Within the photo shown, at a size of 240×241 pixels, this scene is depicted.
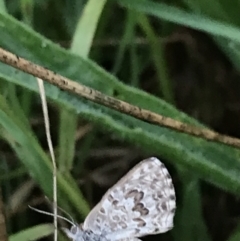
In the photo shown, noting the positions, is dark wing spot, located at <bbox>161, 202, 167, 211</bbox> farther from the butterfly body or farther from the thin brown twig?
the thin brown twig

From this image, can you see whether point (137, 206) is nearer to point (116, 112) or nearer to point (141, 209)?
point (141, 209)

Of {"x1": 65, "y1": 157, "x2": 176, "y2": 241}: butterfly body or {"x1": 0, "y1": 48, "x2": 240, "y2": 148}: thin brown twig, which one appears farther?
{"x1": 65, "y1": 157, "x2": 176, "y2": 241}: butterfly body

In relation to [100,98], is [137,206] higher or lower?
lower

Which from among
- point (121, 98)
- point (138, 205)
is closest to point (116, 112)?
point (121, 98)

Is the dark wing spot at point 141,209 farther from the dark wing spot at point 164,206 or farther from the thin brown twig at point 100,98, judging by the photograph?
the thin brown twig at point 100,98

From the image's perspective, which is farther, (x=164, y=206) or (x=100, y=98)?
(x=164, y=206)

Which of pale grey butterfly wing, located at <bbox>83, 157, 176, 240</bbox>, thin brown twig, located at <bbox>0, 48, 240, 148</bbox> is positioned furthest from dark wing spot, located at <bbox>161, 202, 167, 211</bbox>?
thin brown twig, located at <bbox>0, 48, 240, 148</bbox>

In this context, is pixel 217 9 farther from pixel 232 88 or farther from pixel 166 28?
pixel 232 88
